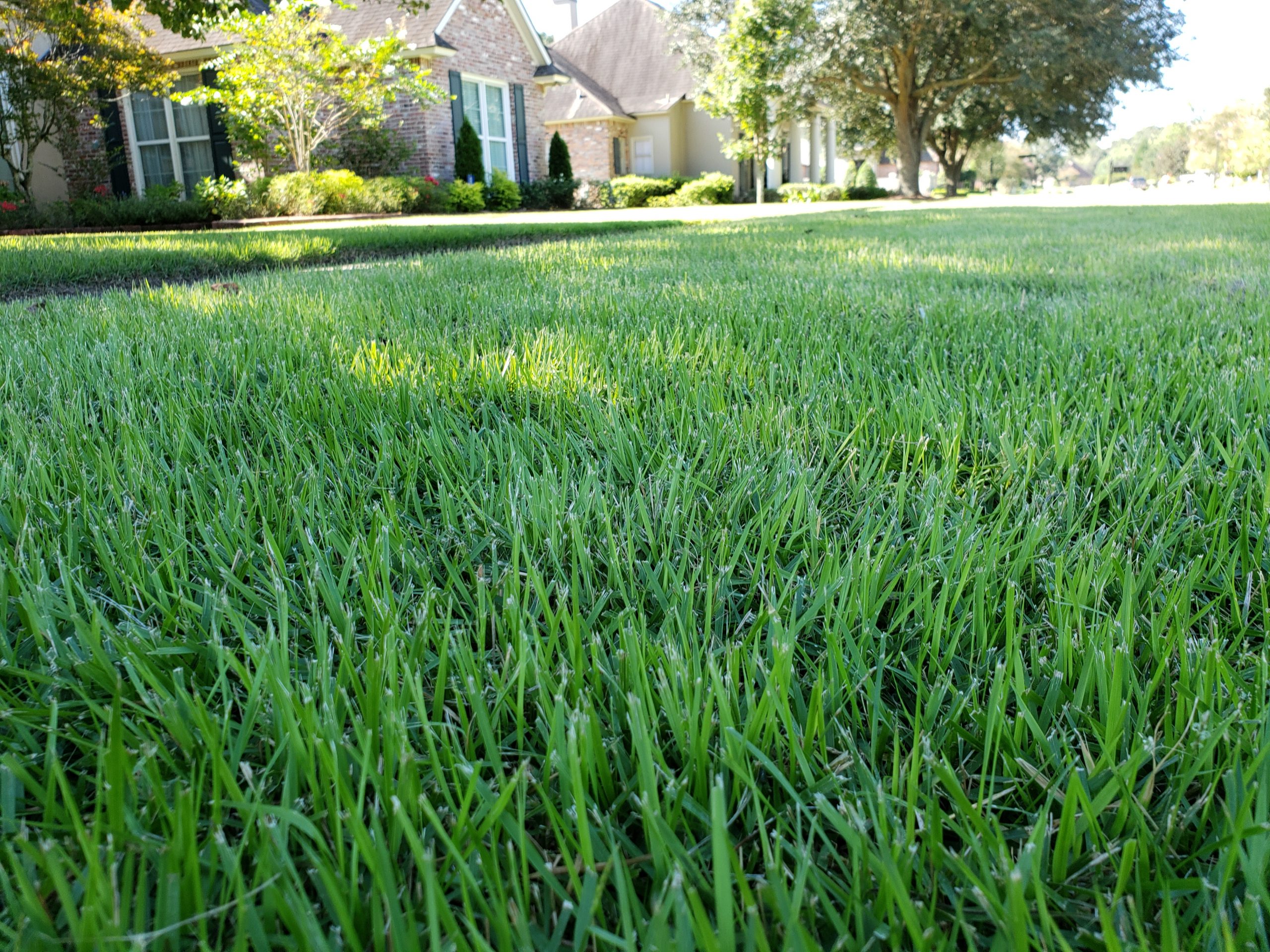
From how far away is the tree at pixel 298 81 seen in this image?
13.8 metres

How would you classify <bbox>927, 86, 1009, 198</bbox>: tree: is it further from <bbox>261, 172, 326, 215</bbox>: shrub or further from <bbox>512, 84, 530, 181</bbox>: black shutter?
<bbox>261, 172, 326, 215</bbox>: shrub

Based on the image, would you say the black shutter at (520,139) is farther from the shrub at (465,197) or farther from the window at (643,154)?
the window at (643,154)

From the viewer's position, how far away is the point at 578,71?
29.5 metres

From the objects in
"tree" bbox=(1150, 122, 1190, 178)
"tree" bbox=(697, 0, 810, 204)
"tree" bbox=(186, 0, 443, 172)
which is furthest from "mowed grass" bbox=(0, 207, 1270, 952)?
"tree" bbox=(1150, 122, 1190, 178)

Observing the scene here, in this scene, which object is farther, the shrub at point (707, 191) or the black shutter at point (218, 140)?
the shrub at point (707, 191)

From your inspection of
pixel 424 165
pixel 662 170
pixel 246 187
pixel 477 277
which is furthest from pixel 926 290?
pixel 662 170

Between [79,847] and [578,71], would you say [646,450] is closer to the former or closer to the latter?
[79,847]

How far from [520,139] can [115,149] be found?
8.60 metres

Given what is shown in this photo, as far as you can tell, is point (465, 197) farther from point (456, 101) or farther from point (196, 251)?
point (196, 251)

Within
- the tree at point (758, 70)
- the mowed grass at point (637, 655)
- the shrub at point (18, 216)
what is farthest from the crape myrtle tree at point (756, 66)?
the mowed grass at point (637, 655)

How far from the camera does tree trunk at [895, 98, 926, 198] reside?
26078 mm

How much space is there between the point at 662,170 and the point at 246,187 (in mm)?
17231

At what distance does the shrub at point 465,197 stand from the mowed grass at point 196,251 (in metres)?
6.92

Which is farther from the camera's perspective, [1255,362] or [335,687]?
[1255,362]
